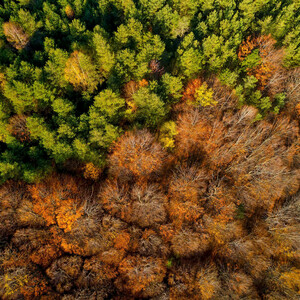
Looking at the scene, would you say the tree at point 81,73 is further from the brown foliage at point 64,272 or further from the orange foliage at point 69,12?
the brown foliage at point 64,272

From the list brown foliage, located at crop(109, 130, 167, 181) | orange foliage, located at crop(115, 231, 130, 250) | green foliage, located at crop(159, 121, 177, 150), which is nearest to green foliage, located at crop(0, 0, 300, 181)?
green foliage, located at crop(159, 121, 177, 150)

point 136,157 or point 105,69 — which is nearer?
point 136,157

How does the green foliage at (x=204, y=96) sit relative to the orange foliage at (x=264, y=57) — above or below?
below

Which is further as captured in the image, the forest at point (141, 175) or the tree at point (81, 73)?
the tree at point (81, 73)

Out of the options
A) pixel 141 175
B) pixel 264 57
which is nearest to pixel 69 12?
pixel 141 175

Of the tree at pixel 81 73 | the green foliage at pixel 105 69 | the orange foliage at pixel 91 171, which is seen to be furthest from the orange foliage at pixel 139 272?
the tree at pixel 81 73

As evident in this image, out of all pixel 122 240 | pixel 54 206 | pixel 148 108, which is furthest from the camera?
pixel 148 108

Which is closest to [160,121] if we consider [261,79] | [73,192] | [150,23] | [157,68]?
[157,68]

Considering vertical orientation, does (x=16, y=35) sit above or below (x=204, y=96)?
below

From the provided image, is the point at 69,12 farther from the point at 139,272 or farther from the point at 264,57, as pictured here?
the point at 139,272
